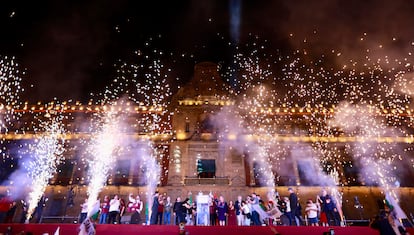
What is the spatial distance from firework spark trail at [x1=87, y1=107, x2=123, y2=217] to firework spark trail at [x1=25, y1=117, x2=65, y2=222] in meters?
2.50

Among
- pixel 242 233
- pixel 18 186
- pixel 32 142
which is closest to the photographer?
pixel 242 233

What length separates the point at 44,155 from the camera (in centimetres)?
2200

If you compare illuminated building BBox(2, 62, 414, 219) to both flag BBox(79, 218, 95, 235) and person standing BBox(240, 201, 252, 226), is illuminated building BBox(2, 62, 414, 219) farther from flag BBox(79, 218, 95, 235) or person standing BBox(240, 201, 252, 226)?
flag BBox(79, 218, 95, 235)

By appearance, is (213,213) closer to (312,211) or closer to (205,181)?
(312,211)

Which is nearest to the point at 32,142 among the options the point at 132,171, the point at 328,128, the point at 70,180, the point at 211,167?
the point at 70,180

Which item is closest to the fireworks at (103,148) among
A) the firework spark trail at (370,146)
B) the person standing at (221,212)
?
the person standing at (221,212)

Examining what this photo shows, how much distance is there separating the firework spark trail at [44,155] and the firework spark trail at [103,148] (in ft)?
8.19

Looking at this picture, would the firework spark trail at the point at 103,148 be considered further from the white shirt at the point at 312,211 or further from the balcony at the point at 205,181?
the white shirt at the point at 312,211

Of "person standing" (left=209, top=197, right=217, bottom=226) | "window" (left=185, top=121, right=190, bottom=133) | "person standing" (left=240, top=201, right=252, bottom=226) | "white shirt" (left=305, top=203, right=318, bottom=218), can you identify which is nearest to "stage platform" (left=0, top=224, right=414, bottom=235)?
"white shirt" (left=305, top=203, right=318, bottom=218)

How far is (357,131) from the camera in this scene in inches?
869

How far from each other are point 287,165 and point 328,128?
4.85 meters

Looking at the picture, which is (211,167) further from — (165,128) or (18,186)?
(18,186)

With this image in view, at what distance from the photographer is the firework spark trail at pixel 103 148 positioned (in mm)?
20750

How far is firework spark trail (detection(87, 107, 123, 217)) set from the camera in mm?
20750
